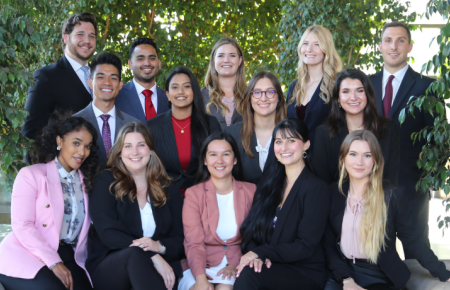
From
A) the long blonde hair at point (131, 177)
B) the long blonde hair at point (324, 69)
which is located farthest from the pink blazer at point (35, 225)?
the long blonde hair at point (324, 69)

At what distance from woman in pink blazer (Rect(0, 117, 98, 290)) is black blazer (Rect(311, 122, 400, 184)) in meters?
1.56

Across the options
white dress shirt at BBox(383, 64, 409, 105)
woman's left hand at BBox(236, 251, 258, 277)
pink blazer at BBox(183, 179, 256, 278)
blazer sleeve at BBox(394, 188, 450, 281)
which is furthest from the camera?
white dress shirt at BBox(383, 64, 409, 105)

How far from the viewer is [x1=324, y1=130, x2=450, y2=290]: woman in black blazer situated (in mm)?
2570

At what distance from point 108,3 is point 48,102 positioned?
3059mm

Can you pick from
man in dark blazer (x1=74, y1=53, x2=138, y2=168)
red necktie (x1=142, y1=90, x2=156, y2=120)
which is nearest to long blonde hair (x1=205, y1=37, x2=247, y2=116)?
red necktie (x1=142, y1=90, x2=156, y2=120)

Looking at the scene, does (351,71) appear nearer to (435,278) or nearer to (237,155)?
(237,155)

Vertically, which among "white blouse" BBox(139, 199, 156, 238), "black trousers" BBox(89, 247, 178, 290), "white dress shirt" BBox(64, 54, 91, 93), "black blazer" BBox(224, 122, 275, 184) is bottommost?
"black trousers" BBox(89, 247, 178, 290)

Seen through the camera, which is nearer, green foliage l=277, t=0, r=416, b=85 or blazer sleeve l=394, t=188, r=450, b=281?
blazer sleeve l=394, t=188, r=450, b=281

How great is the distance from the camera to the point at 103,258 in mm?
2801

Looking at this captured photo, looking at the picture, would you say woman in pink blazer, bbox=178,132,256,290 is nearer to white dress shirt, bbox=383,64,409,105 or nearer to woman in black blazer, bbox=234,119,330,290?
woman in black blazer, bbox=234,119,330,290

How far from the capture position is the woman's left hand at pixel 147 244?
2.74 metres

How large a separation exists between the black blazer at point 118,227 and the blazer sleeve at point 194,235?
0.32 ft

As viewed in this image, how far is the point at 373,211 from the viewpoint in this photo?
2.61 metres

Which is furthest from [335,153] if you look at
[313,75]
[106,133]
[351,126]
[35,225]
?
[35,225]
